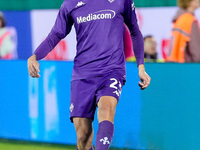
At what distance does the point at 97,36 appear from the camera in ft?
16.1

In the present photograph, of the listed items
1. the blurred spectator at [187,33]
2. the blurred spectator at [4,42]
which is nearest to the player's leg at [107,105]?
the blurred spectator at [187,33]

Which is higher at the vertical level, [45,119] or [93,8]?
[93,8]

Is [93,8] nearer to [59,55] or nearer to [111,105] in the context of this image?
[111,105]

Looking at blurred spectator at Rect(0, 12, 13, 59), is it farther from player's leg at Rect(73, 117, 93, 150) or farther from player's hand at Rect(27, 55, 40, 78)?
player's hand at Rect(27, 55, 40, 78)

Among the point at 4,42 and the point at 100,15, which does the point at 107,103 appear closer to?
the point at 100,15

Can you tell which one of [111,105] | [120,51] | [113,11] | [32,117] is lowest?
[32,117]

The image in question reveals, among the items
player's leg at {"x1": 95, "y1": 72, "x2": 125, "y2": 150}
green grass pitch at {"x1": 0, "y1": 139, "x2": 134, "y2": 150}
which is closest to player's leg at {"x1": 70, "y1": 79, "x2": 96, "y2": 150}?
player's leg at {"x1": 95, "y1": 72, "x2": 125, "y2": 150}

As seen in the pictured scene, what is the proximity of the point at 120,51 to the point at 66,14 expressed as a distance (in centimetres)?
54

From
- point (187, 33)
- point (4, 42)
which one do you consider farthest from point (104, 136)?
point (4, 42)

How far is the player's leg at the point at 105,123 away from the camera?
4492 mm

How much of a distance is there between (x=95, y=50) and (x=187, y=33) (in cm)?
360

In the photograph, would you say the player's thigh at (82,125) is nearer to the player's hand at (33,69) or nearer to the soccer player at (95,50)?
the soccer player at (95,50)

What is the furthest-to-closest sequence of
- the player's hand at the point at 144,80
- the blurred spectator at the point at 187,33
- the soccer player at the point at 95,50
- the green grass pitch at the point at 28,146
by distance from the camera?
1. the blurred spectator at the point at 187,33
2. the green grass pitch at the point at 28,146
3. the soccer player at the point at 95,50
4. the player's hand at the point at 144,80

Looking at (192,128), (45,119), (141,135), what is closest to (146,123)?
(141,135)
